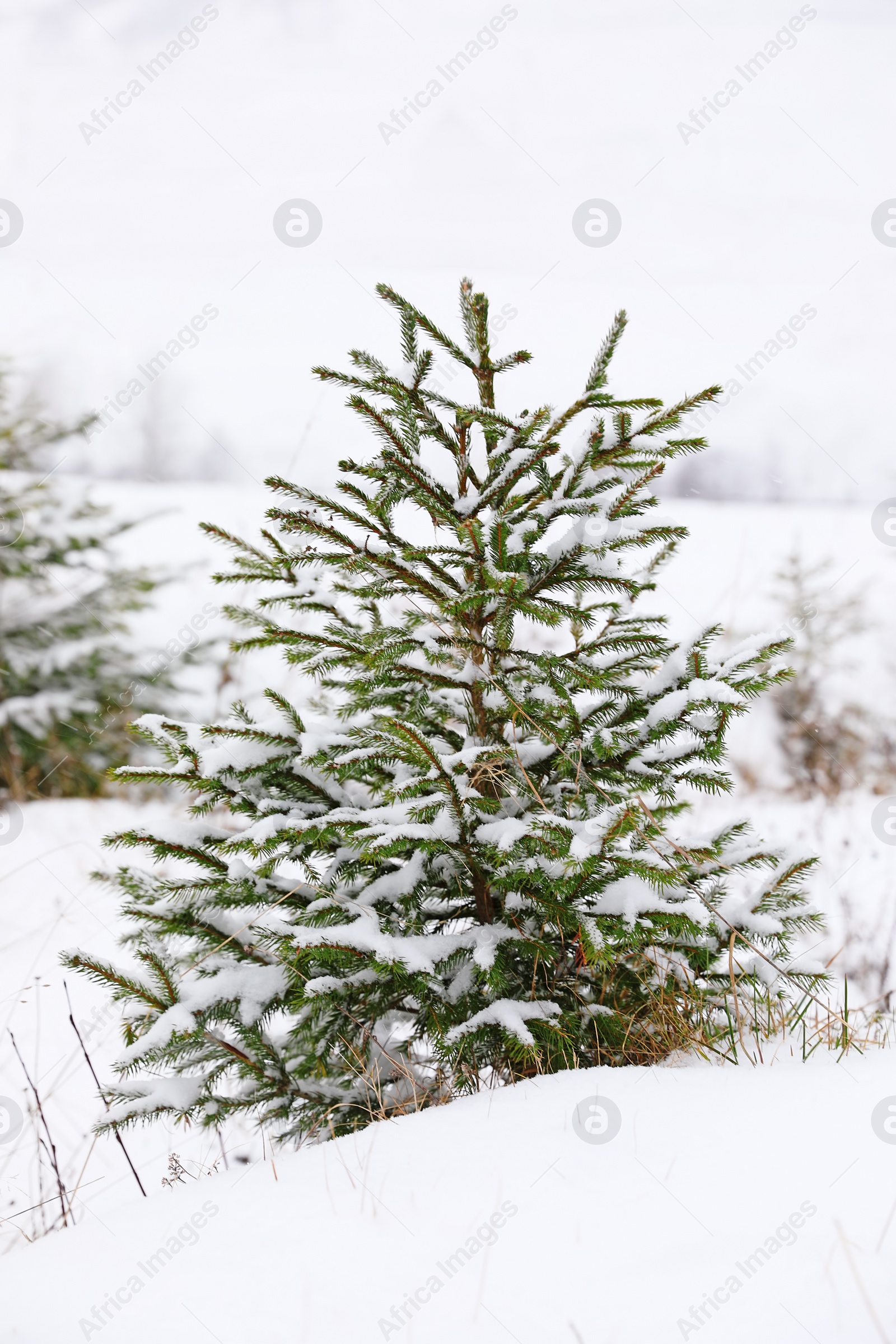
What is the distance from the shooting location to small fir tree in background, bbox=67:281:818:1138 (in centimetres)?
178

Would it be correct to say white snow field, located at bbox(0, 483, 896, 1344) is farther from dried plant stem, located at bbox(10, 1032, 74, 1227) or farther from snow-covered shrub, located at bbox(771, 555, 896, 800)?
snow-covered shrub, located at bbox(771, 555, 896, 800)

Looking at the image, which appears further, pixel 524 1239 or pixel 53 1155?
pixel 53 1155

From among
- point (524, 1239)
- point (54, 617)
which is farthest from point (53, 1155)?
point (54, 617)

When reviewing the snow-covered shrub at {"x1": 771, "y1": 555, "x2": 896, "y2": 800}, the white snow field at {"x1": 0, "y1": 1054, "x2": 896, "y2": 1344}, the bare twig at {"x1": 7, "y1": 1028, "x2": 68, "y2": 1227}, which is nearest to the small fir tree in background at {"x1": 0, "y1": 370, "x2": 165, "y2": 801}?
the bare twig at {"x1": 7, "y1": 1028, "x2": 68, "y2": 1227}

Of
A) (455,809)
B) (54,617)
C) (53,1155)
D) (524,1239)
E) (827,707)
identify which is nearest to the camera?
(524,1239)

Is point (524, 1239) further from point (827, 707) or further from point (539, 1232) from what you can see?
point (827, 707)

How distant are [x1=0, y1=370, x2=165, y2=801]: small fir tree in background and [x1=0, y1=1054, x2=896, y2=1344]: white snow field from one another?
179 inches

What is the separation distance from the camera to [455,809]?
1.80 meters

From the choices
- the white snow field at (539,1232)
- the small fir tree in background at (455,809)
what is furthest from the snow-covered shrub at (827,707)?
the white snow field at (539,1232)

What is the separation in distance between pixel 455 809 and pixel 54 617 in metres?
4.91

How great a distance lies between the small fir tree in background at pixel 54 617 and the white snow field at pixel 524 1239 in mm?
4543

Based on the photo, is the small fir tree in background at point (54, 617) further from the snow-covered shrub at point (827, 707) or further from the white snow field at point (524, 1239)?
the snow-covered shrub at point (827, 707)

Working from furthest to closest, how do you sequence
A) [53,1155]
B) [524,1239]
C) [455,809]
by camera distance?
[53,1155] < [455,809] < [524,1239]

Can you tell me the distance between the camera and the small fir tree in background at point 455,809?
1.78 meters
